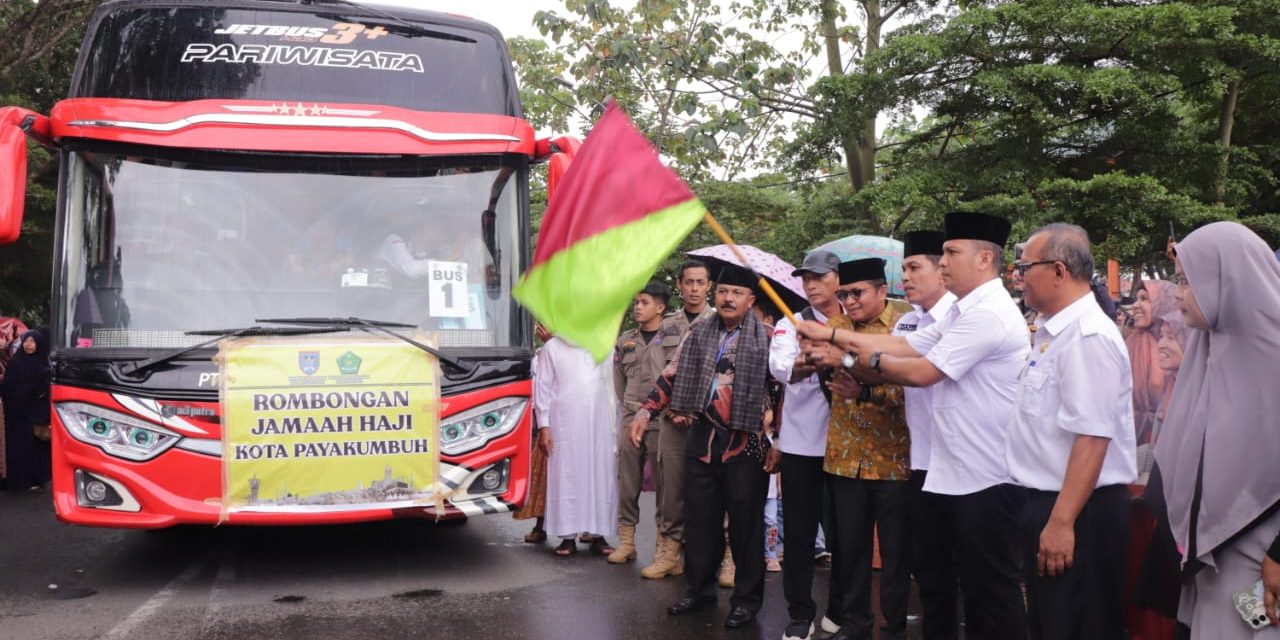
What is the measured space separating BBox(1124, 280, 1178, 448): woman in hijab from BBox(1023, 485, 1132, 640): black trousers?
2.25m

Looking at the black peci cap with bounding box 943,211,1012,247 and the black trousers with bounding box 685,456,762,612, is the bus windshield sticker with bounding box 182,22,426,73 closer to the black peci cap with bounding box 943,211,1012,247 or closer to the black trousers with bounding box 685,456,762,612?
the black trousers with bounding box 685,456,762,612

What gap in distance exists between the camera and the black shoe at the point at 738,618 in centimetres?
573

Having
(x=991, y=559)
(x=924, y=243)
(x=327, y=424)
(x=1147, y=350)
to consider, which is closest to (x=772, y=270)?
(x=924, y=243)

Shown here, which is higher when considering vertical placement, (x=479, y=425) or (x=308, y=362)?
(x=308, y=362)

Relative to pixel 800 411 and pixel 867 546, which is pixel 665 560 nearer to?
pixel 800 411

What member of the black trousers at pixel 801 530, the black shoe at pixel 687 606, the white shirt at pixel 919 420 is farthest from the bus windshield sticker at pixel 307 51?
the white shirt at pixel 919 420

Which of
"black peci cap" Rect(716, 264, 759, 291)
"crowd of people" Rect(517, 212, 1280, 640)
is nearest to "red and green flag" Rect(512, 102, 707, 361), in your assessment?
"crowd of people" Rect(517, 212, 1280, 640)

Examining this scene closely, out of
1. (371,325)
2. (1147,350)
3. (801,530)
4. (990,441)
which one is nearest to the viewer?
(990,441)

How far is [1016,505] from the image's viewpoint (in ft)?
14.0

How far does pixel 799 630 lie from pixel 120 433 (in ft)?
12.1

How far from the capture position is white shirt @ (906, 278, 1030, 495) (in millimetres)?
4352

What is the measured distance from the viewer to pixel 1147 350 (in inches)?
265

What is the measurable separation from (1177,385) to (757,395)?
2469 mm

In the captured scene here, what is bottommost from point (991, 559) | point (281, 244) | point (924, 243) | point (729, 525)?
point (729, 525)
